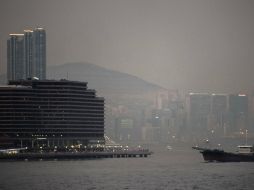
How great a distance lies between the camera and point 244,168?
17438 centimetres

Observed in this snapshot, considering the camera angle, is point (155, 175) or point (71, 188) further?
point (155, 175)

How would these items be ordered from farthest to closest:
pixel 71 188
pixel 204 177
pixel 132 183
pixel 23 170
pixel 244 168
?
pixel 244 168 < pixel 23 170 < pixel 204 177 < pixel 132 183 < pixel 71 188

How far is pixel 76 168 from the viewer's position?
171 meters

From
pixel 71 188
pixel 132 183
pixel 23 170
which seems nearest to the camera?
pixel 71 188

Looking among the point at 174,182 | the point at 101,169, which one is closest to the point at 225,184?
the point at 174,182

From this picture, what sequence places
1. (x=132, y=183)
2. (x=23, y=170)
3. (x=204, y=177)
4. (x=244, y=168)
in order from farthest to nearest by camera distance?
(x=244, y=168) < (x=23, y=170) < (x=204, y=177) < (x=132, y=183)

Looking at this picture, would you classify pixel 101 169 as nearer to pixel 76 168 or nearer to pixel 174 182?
pixel 76 168

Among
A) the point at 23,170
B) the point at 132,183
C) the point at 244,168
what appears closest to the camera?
the point at 132,183

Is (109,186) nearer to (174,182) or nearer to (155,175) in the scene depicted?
(174,182)

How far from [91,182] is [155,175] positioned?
20296mm

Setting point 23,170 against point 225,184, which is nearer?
A: point 225,184

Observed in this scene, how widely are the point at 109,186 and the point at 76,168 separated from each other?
142 feet

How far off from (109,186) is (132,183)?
6263mm

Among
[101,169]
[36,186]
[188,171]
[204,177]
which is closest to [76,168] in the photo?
[101,169]
